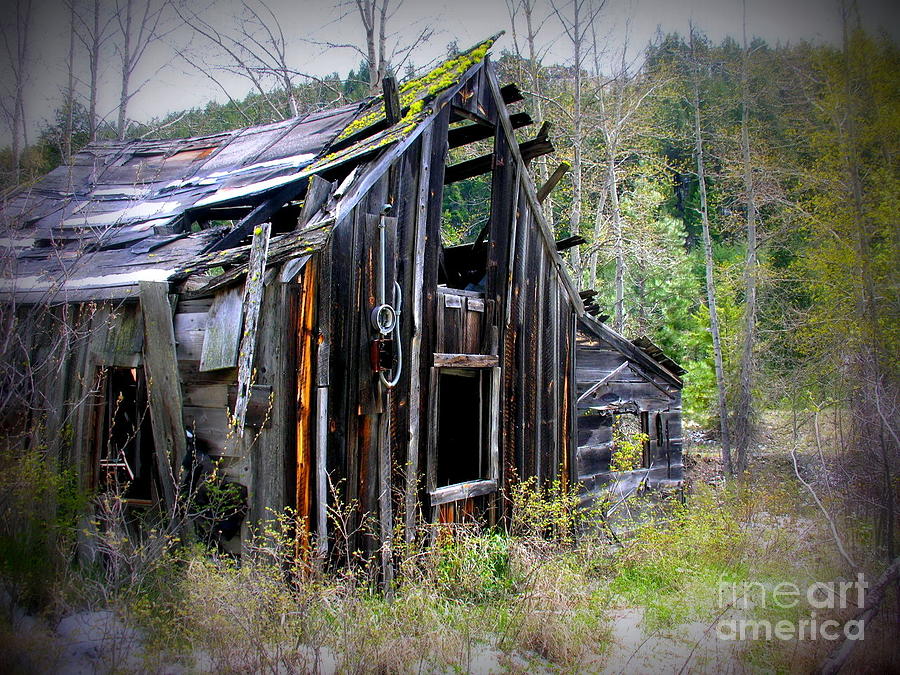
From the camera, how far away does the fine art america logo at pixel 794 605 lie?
5.18 metres

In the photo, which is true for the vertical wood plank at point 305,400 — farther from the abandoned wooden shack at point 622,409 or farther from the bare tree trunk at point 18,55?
the abandoned wooden shack at point 622,409

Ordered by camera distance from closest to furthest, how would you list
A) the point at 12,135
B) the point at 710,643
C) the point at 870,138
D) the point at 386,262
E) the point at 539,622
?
1. the point at 539,622
2. the point at 710,643
3. the point at 386,262
4. the point at 12,135
5. the point at 870,138

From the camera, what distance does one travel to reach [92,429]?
19.2ft

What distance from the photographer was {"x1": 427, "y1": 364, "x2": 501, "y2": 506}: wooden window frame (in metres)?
6.24

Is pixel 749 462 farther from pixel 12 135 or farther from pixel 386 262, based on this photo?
pixel 12 135

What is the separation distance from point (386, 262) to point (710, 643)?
4.62 metres

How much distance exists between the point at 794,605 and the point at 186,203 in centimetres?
777

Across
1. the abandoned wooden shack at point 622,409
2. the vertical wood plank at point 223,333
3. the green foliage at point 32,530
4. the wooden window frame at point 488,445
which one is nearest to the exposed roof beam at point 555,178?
the abandoned wooden shack at point 622,409

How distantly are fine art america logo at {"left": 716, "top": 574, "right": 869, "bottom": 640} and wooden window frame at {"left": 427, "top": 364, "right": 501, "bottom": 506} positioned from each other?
2.68m

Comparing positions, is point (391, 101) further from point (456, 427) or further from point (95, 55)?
point (95, 55)

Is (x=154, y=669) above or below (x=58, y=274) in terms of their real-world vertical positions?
below

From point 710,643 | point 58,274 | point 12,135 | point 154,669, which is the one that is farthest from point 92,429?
point 710,643

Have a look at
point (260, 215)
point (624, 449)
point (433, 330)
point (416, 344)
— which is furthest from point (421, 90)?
point (624, 449)

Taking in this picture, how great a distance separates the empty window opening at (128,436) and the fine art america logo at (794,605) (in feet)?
18.7
